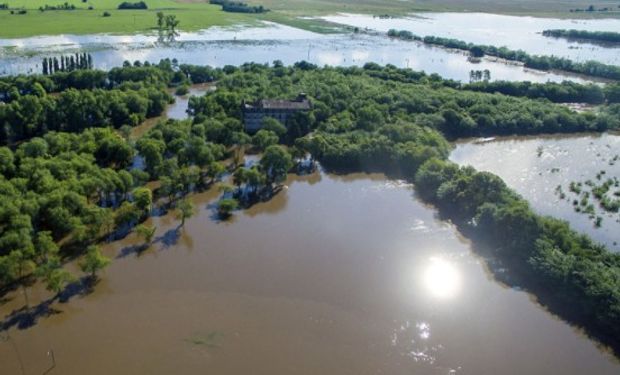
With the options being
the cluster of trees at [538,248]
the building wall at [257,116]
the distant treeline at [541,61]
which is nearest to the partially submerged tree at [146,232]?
the cluster of trees at [538,248]

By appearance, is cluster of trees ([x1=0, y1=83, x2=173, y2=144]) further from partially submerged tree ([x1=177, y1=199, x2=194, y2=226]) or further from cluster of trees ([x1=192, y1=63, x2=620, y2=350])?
partially submerged tree ([x1=177, y1=199, x2=194, y2=226])

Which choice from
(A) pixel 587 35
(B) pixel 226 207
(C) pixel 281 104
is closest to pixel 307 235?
(B) pixel 226 207

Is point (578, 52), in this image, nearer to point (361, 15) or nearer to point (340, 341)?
point (361, 15)

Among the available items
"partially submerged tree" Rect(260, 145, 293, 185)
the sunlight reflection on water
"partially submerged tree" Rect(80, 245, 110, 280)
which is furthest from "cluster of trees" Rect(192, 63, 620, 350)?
"partially submerged tree" Rect(80, 245, 110, 280)

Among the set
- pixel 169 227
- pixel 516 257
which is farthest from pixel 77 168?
pixel 516 257

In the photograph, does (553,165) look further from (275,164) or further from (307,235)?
(307,235)
